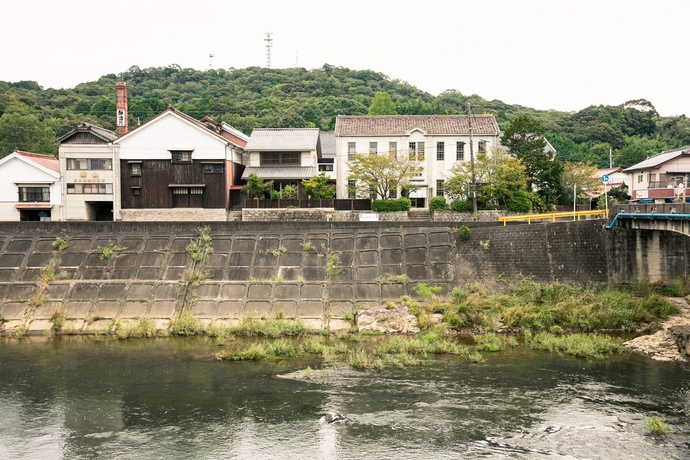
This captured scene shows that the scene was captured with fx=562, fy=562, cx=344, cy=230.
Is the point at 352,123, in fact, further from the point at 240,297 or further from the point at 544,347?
the point at 544,347

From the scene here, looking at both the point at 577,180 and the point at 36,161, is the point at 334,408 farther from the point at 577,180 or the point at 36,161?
the point at 36,161

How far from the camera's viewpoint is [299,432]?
14.3 m

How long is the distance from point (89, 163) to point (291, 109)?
45.4 m

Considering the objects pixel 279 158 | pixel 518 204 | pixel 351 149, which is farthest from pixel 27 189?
pixel 518 204

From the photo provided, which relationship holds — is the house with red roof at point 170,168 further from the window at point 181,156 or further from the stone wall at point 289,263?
the stone wall at point 289,263

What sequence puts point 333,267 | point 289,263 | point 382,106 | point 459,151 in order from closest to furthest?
point 333,267 < point 289,263 < point 459,151 < point 382,106

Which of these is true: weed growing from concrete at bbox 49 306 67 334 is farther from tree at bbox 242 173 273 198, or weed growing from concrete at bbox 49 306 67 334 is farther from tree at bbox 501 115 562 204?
tree at bbox 501 115 562 204

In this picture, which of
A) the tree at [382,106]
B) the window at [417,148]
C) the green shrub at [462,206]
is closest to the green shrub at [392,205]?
the green shrub at [462,206]

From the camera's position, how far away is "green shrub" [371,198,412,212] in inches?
1467

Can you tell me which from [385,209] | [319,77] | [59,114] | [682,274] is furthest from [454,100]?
[682,274]

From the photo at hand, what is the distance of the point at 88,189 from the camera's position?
3934 centimetres

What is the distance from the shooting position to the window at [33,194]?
39.5m

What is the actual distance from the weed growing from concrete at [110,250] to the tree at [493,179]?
20941 millimetres

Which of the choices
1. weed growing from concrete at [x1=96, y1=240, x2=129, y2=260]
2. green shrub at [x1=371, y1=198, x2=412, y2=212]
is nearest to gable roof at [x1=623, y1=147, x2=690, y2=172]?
green shrub at [x1=371, y1=198, x2=412, y2=212]
